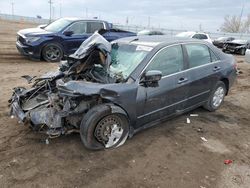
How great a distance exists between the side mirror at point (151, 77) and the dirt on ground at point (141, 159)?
0.99 m

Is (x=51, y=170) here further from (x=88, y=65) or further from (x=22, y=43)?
(x=22, y=43)

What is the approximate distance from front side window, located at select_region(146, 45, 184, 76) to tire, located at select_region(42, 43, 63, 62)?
23.4ft

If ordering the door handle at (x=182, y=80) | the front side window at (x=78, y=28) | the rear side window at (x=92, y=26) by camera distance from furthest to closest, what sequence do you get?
the rear side window at (x=92, y=26), the front side window at (x=78, y=28), the door handle at (x=182, y=80)

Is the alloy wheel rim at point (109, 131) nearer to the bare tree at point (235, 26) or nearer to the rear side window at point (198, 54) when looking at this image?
the rear side window at point (198, 54)

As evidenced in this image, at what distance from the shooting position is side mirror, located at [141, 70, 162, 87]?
13.6 feet

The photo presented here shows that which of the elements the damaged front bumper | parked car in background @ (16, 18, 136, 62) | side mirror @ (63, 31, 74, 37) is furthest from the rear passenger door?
side mirror @ (63, 31, 74, 37)

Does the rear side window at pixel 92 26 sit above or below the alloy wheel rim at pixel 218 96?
above

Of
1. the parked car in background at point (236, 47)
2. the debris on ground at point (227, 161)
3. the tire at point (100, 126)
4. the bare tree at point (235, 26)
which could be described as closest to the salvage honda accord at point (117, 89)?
the tire at point (100, 126)

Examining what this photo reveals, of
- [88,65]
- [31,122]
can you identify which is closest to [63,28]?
[88,65]

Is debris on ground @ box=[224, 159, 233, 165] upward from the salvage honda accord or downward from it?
downward

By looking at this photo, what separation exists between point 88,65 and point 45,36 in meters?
6.62

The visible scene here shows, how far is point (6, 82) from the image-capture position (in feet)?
25.2

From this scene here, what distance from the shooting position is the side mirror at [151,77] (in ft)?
13.6

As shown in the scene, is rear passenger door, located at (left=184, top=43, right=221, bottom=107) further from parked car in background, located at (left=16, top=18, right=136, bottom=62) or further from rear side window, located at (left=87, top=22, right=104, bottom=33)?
rear side window, located at (left=87, top=22, right=104, bottom=33)
